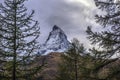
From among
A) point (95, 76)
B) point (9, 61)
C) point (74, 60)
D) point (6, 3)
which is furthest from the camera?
point (74, 60)

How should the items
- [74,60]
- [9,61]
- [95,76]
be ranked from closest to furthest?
1. [95,76]
2. [9,61]
3. [74,60]

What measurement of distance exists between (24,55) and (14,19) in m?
2.96

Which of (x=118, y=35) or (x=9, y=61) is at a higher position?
(x=118, y=35)

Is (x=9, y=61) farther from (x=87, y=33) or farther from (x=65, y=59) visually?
(x=65, y=59)

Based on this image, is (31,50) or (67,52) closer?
(31,50)

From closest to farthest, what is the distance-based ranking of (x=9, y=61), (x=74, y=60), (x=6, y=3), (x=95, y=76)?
(x=95, y=76)
(x=9, y=61)
(x=6, y=3)
(x=74, y=60)

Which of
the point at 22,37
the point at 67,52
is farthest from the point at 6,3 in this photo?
the point at 67,52

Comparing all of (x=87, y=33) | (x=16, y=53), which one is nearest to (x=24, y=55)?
(x=16, y=53)

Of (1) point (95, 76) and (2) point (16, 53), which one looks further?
(2) point (16, 53)

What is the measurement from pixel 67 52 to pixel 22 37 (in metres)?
14.7

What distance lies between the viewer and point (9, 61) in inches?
897

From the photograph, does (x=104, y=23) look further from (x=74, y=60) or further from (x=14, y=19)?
(x=74, y=60)

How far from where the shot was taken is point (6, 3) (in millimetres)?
24641

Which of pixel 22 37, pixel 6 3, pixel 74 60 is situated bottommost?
pixel 74 60
